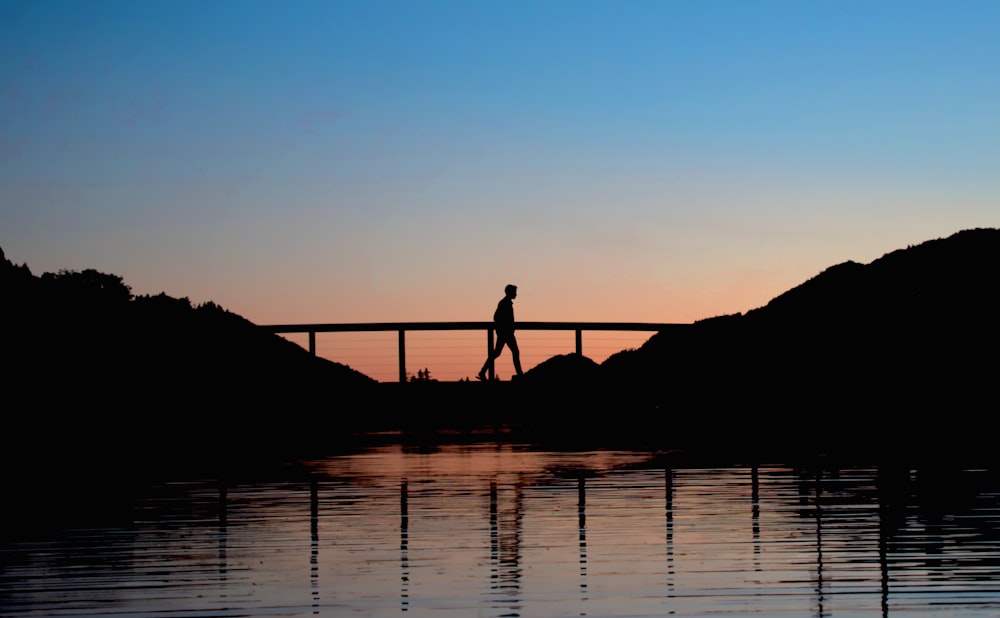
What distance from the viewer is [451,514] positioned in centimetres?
1109

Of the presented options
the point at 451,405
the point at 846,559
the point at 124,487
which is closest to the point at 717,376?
the point at 451,405

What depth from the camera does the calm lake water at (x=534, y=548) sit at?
23.2 ft

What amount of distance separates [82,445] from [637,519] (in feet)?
42.2

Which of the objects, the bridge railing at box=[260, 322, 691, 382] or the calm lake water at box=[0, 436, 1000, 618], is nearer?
the calm lake water at box=[0, 436, 1000, 618]

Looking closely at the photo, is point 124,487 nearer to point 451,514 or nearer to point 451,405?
point 451,514

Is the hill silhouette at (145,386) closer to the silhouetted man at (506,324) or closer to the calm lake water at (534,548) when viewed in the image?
the silhouetted man at (506,324)

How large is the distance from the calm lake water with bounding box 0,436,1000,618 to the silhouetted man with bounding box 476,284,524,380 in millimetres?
9420

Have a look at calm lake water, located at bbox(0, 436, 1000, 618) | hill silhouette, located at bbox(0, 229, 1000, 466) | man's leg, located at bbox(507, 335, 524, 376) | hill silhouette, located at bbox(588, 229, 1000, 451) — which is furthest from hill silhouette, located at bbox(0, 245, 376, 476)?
hill silhouette, located at bbox(588, 229, 1000, 451)

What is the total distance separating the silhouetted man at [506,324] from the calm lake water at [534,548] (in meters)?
9.42

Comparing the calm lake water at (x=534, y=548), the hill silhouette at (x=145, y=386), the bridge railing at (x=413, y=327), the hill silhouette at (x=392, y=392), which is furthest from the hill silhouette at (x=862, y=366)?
the hill silhouette at (x=145, y=386)

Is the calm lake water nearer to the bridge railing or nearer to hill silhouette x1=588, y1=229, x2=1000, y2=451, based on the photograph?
hill silhouette x1=588, y1=229, x2=1000, y2=451

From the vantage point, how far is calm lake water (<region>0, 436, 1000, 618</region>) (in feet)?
23.2

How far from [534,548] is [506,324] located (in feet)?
50.1

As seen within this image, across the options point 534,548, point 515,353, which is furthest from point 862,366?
point 534,548
